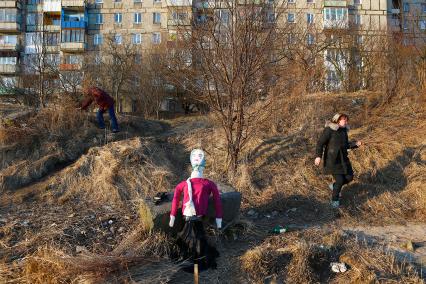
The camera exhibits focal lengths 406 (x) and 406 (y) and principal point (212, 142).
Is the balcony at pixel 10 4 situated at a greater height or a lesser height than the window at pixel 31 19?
greater

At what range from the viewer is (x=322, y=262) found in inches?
185

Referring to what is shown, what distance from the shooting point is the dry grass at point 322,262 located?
14.2 ft

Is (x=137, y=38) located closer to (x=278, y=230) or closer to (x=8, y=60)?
(x=8, y=60)

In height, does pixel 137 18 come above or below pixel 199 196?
above

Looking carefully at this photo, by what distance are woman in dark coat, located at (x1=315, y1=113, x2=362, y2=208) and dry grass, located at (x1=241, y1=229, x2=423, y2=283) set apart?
1.79 meters

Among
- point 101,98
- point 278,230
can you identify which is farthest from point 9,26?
point 278,230

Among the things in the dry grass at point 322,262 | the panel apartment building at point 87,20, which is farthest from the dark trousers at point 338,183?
the panel apartment building at point 87,20

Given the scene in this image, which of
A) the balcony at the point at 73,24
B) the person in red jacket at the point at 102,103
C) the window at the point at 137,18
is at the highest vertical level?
the window at the point at 137,18

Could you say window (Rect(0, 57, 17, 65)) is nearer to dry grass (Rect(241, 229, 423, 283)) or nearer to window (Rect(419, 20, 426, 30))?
window (Rect(419, 20, 426, 30))

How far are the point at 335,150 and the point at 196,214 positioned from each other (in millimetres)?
3154

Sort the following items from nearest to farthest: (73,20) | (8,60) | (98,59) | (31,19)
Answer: (98,59)
(8,60)
(73,20)
(31,19)

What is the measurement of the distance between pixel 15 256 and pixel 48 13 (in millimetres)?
40872

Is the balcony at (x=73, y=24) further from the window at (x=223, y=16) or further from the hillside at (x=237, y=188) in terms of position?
the window at (x=223, y=16)

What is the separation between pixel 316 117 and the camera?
34.1ft
